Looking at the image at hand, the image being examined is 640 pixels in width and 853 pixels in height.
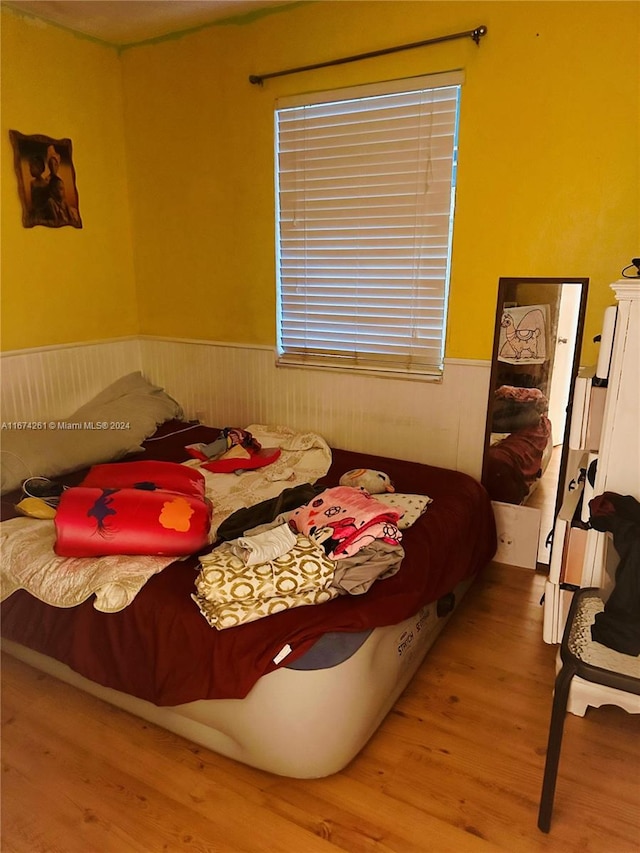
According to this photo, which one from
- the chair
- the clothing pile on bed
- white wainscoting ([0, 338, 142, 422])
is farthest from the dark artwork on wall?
the chair

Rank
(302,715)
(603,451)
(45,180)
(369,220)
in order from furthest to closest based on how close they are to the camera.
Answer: (45,180)
(369,220)
(603,451)
(302,715)

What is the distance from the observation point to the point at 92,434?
110 inches

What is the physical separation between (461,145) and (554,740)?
224cm

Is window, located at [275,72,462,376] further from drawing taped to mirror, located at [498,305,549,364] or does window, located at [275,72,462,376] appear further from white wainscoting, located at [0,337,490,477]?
drawing taped to mirror, located at [498,305,549,364]

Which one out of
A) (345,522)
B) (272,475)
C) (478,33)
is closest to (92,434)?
(272,475)

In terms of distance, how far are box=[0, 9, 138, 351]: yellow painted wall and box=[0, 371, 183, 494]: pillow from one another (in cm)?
39

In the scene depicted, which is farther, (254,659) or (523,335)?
(523,335)

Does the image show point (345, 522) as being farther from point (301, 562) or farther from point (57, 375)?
point (57, 375)

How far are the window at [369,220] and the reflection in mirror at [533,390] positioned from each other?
1.04 ft

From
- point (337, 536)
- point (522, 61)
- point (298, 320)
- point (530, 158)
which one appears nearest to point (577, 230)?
point (530, 158)

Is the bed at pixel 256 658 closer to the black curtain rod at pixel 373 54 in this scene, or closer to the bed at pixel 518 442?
the bed at pixel 518 442

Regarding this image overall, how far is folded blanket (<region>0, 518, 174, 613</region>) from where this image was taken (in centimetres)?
171

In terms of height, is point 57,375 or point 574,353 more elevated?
point 574,353

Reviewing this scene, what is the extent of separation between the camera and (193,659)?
5.23 feet
